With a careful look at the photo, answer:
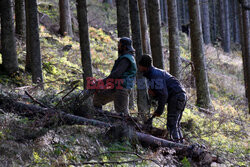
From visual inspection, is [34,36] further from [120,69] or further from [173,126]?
[173,126]

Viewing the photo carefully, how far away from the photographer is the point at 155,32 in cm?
1038

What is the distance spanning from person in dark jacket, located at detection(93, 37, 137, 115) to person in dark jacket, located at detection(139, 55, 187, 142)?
0.27 metres

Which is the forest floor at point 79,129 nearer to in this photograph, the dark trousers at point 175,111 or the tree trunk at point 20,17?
the dark trousers at point 175,111

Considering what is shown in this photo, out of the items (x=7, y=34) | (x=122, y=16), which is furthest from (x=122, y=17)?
(x=7, y=34)

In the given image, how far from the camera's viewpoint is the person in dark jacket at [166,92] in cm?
627

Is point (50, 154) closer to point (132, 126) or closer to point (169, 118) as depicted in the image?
point (132, 126)

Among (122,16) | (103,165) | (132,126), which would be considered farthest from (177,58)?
(103,165)

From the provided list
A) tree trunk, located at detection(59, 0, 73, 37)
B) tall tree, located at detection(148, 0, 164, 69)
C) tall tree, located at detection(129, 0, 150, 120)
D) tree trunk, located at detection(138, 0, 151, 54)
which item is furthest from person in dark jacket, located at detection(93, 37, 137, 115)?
tree trunk, located at detection(59, 0, 73, 37)

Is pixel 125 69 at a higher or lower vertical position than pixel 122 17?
lower

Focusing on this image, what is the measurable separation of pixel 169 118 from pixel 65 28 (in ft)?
36.6

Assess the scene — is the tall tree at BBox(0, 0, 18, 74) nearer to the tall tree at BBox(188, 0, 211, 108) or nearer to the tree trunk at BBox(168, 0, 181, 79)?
the tree trunk at BBox(168, 0, 181, 79)

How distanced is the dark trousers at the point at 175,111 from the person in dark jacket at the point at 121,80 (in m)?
0.95

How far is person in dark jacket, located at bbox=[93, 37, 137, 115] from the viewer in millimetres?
6281

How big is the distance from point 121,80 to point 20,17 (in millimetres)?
6796
